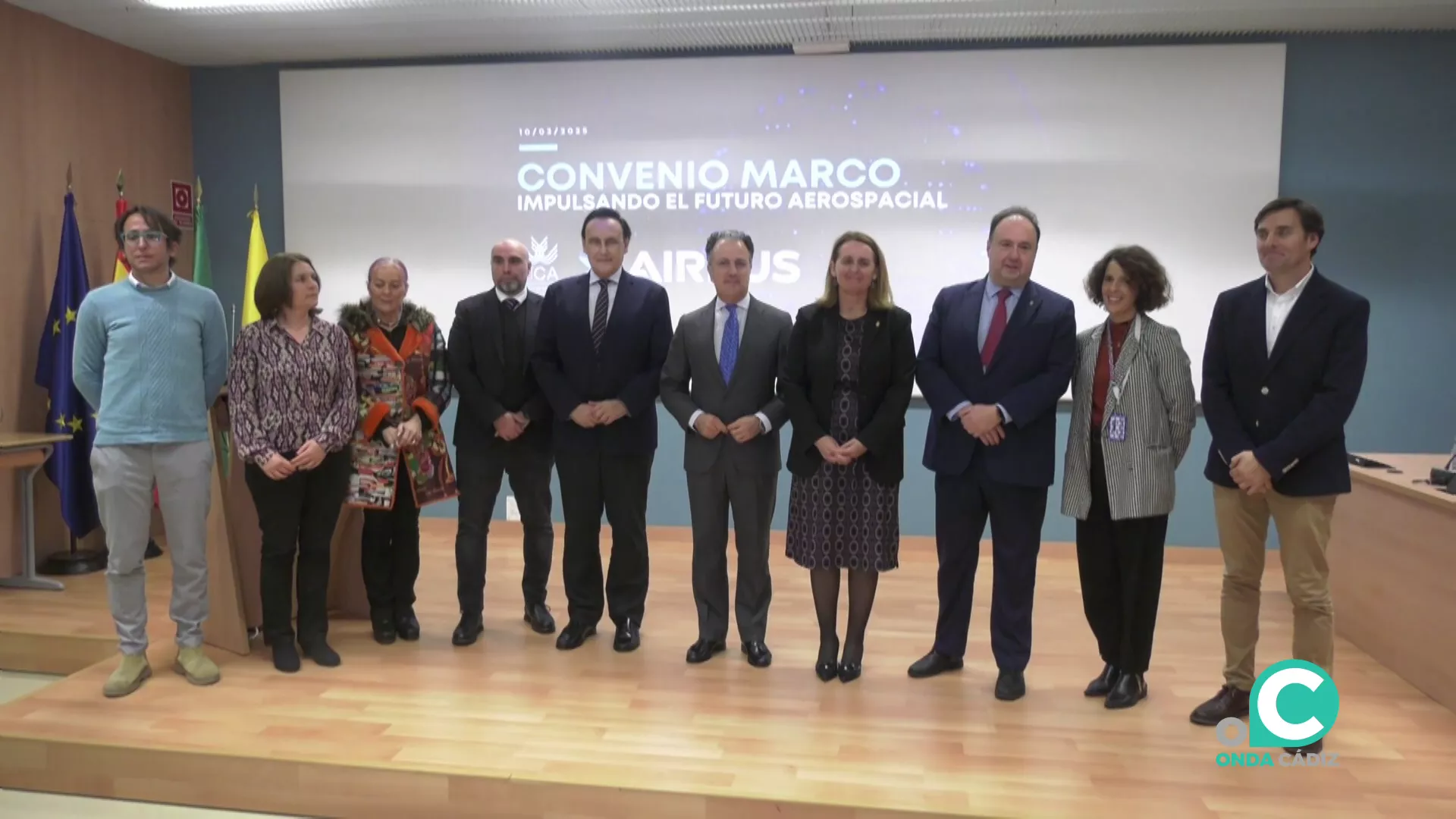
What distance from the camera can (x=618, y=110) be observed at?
523cm

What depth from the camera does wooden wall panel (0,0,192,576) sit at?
14.6ft

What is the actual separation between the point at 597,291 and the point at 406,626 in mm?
1497

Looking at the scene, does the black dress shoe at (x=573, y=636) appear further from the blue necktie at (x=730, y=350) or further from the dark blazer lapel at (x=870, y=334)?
the dark blazer lapel at (x=870, y=334)

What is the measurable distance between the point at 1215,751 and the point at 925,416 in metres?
2.77

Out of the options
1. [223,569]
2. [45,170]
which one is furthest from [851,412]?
[45,170]

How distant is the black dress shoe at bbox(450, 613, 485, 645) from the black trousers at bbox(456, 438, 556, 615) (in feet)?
0.09

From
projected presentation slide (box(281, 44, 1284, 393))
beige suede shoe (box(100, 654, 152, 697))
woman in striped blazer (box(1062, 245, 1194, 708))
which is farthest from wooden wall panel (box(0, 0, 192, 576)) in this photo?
woman in striped blazer (box(1062, 245, 1194, 708))

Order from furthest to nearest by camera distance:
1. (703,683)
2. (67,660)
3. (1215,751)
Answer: (67,660), (703,683), (1215,751)

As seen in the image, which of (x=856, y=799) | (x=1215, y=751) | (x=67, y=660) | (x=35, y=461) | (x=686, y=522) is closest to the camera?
(x=856, y=799)

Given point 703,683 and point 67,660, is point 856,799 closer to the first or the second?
point 703,683

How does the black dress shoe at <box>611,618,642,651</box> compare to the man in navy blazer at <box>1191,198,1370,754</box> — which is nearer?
the man in navy blazer at <box>1191,198,1370,754</box>

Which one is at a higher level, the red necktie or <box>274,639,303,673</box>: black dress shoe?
the red necktie

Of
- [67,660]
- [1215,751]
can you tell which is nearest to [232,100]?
[67,660]

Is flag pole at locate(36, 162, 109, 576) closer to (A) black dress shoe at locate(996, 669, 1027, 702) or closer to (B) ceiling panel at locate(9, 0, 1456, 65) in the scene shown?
(B) ceiling panel at locate(9, 0, 1456, 65)
